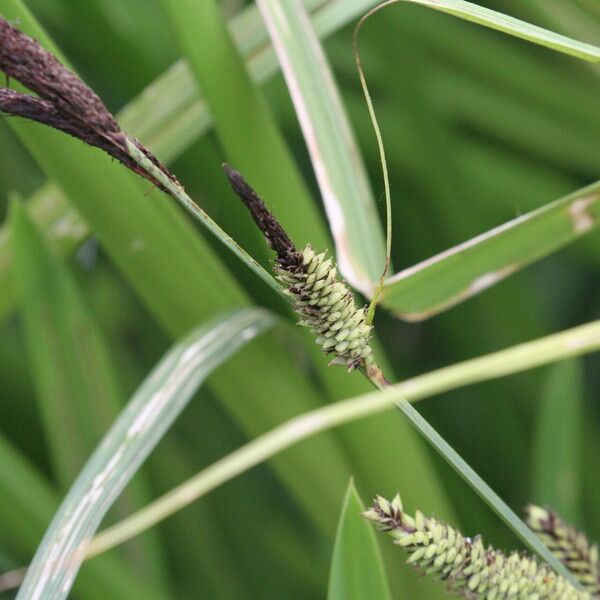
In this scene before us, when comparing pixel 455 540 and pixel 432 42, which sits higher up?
pixel 432 42

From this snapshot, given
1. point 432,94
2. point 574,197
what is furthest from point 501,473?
point 574,197

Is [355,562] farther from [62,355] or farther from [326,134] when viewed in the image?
[62,355]

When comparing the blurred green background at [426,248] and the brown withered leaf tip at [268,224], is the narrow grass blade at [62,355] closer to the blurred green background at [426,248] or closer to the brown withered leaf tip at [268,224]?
the blurred green background at [426,248]

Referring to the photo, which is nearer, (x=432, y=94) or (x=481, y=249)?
(x=481, y=249)

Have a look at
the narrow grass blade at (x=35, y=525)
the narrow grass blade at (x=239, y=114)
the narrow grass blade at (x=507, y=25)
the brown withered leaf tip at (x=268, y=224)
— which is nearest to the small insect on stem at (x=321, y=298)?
the brown withered leaf tip at (x=268, y=224)

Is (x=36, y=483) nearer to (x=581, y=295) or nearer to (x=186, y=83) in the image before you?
→ (x=186, y=83)

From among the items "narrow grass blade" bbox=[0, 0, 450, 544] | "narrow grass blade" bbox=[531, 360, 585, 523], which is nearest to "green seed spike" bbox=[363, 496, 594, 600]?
"narrow grass blade" bbox=[0, 0, 450, 544]

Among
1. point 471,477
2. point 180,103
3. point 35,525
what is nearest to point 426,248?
point 180,103
